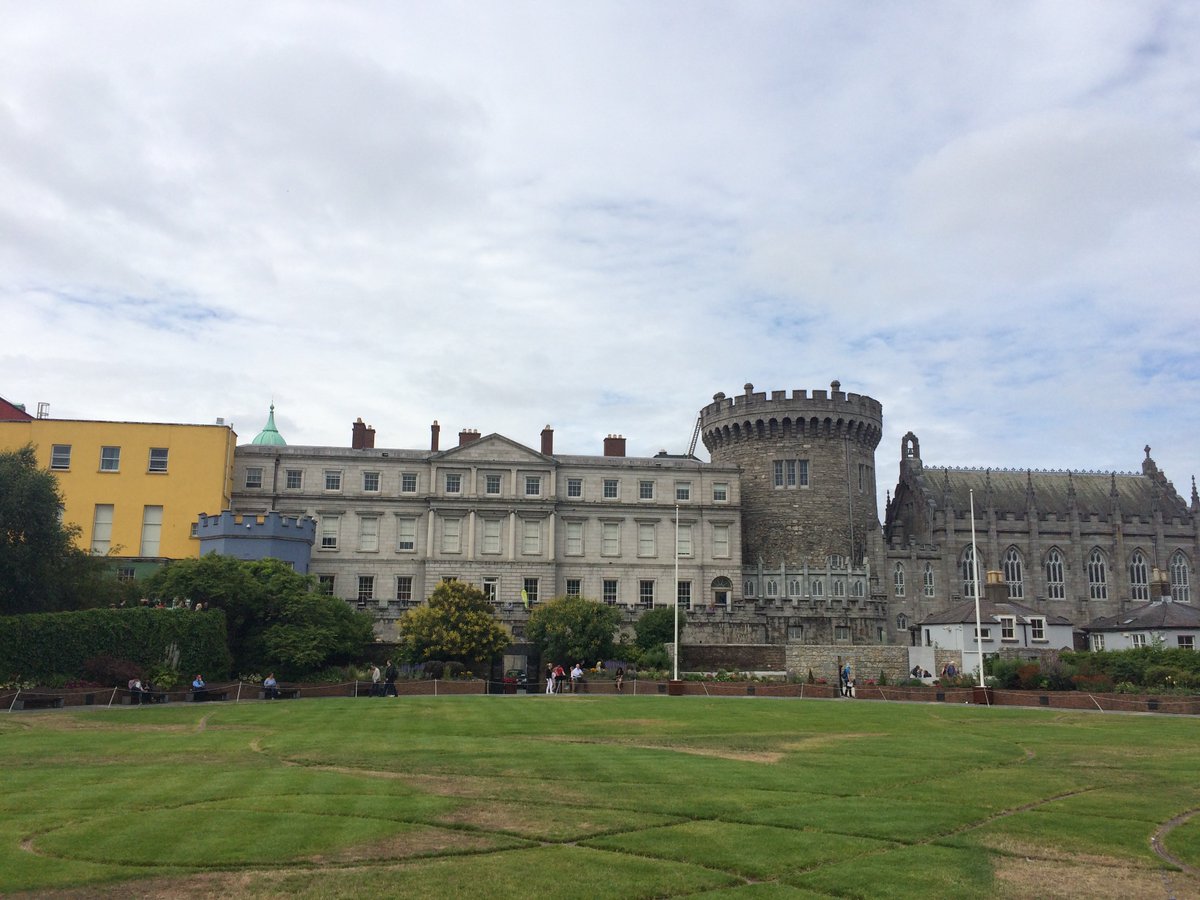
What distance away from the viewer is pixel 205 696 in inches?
1665

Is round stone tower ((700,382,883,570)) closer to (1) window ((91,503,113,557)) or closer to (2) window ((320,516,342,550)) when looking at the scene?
(2) window ((320,516,342,550))

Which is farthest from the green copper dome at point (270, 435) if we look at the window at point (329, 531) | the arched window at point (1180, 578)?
the arched window at point (1180, 578)

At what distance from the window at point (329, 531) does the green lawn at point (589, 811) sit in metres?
42.3

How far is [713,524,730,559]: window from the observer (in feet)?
251

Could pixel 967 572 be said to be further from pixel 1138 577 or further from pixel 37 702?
pixel 37 702

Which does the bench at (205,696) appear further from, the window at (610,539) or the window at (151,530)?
the window at (610,539)

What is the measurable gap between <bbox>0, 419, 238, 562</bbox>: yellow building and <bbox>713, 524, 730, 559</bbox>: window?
34.4 metres

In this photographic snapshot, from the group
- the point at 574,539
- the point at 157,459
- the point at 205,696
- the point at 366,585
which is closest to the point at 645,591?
the point at 574,539

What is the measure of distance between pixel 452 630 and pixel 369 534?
21.1 metres

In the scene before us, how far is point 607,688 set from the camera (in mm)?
50219

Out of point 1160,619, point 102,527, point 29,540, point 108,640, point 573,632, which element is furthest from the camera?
point 102,527

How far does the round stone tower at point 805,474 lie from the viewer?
3147 inches

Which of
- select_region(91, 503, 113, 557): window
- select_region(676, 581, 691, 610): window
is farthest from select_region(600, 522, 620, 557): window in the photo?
select_region(91, 503, 113, 557): window

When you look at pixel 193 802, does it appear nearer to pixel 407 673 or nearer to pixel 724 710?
pixel 724 710
